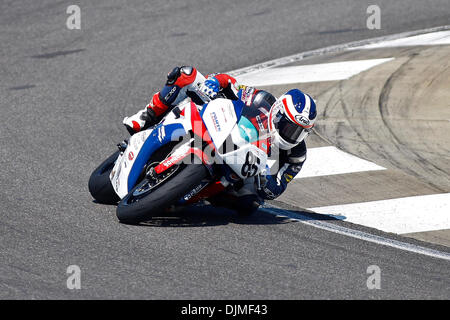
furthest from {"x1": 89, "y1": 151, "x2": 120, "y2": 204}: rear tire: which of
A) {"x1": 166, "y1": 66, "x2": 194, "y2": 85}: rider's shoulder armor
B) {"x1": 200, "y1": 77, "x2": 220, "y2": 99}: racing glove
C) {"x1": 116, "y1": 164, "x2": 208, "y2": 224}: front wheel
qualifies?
{"x1": 200, "y1": 77, "x2": 220, "y2": 99}: racing glove

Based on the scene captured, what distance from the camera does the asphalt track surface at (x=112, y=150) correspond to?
661cm

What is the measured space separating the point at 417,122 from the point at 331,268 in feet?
14.8

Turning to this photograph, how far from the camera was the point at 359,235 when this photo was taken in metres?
7.95

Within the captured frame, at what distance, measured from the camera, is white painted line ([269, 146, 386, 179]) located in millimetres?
9641

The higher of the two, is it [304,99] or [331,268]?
[304,99]

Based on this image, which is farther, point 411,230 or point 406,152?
point 406,152

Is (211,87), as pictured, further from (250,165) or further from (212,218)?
(212,218)

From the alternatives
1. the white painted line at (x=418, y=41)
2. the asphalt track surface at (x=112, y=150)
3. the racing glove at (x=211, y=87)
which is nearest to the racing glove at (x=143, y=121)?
the racing glove at (x=211, y=87)

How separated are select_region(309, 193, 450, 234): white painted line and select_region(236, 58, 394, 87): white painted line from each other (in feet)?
13.7

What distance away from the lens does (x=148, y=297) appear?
6234 millimetres

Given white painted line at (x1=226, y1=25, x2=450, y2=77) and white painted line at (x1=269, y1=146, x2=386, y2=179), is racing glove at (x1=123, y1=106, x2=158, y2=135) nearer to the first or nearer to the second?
white painted line at (x1=269, y1=146, x2=386, y2=179)

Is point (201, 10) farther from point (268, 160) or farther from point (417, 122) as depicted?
point (268, 160)
